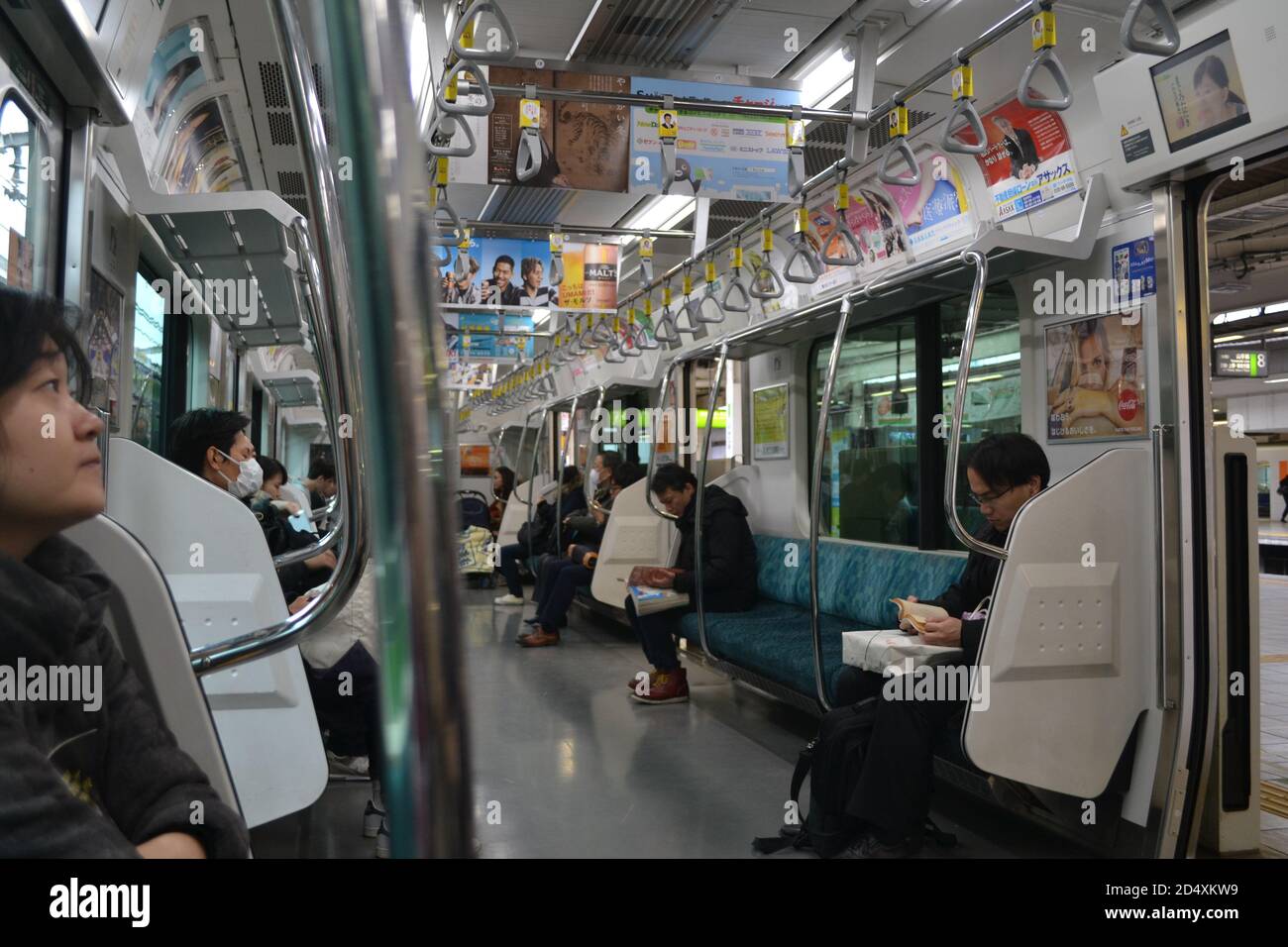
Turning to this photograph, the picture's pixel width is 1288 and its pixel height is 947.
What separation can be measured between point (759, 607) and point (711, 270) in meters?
2.28

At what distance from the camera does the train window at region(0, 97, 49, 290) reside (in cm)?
261

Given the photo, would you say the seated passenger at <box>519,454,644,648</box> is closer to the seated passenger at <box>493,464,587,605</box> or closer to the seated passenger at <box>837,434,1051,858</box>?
the seated passenger at <box>493,464,587,605</box>

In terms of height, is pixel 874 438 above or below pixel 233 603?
above

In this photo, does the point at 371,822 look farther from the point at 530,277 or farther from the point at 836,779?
the point at 530,277

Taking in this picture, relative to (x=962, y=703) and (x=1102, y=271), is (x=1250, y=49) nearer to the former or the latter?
(x=1102, y=271)

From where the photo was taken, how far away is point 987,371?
16.7 ft

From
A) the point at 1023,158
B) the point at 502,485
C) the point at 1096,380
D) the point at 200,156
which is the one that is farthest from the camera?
the point at 502,485

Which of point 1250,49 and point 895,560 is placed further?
point 895,560

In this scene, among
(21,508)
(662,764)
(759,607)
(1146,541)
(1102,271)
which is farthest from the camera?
(759,607)

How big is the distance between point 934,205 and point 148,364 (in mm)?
4618

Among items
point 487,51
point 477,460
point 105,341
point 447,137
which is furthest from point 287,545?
point 477,460

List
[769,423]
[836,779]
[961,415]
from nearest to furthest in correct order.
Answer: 1. [836,779]
2. [961,415]
3. [769,423]
